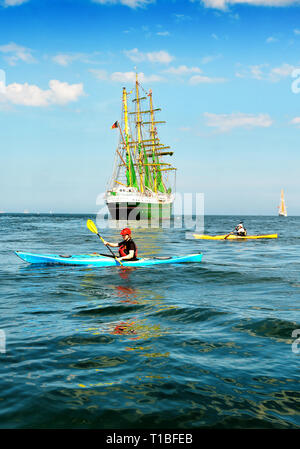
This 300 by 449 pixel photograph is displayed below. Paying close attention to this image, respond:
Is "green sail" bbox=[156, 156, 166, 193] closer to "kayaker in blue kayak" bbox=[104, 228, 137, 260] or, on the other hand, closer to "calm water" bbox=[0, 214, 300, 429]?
"kayaker in blue kayak" bbox=[104, 228, 137, 260]

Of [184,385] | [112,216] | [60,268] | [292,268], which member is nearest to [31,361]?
[184,385]

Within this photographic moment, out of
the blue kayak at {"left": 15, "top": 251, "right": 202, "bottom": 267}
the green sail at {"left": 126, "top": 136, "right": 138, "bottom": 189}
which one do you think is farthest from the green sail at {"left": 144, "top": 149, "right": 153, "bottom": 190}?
the blue kayak at {"left": 15, "top": 251, "right": 202, "bottom": 267}

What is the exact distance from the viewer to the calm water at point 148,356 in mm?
4211

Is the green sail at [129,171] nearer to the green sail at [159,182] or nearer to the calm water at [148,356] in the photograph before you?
the green sail at [159,182]

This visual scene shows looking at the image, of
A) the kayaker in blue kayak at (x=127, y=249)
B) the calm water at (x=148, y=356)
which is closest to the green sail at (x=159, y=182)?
the kayaker in blue kayak at (x=127, y=249)

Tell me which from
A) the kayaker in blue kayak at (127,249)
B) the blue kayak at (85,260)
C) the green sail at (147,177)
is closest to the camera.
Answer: the kayaker in blue kayak at (127,249)

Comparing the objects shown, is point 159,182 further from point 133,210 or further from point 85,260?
point 85,260

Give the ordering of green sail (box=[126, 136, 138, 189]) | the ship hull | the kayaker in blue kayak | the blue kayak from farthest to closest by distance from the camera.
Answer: green sail (box=[126, 136, 138, 189]) < the ship hull < the blue kayak < the kayaker in blue kayak

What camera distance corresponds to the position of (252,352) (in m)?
6.13

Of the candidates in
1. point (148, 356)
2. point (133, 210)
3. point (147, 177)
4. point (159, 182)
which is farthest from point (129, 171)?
point (148, 356)

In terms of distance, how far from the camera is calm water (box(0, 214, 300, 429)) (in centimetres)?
421

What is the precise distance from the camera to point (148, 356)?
587 cm

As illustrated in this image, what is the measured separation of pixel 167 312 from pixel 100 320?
1719mm

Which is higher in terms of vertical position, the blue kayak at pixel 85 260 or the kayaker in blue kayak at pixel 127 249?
the kayaker in blue kayak at pixel 127 249
